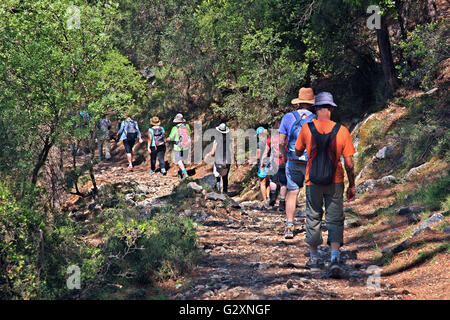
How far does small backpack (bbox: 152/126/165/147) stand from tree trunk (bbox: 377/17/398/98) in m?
7.19

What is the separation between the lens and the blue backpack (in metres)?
7.32

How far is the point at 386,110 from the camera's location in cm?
1475

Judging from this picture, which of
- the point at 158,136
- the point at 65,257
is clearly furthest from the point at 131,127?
the point at 65,257

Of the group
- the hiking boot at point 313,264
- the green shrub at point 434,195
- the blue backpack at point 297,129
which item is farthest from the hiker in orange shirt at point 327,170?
the green shrub at point 434,195

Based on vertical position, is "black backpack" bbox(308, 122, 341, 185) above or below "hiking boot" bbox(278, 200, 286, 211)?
above

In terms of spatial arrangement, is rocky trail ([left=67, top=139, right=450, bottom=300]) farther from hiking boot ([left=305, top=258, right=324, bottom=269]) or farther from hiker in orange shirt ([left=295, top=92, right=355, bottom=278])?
hiker in orange shirt ([left=295, top=92, right=355, bottom=278])

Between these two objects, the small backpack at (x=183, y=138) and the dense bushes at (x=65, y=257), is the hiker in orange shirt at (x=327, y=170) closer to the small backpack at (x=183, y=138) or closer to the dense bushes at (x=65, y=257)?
the dense bushes at (x=65, y=257)

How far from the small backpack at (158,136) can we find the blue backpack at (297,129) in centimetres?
854

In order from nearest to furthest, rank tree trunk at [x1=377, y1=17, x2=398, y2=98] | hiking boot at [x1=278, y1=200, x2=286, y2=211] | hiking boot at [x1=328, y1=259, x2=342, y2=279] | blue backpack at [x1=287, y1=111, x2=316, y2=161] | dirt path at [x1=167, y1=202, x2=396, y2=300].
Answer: dirt path at [x1=167, y1=202, x2=396, y2=300]
hiking boot at [x1=328, y1=259, x2=342, y2=279]
blue backpack at [x1=287, y1=111, x2=316, y2=161]
hiking boot at [x1=278, y1=200, x2=286, y2=211]
tree trunk at [x1=377, y1=17, x2=398, y2=98]

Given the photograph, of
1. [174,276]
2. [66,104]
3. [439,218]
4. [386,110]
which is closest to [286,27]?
[386,110]

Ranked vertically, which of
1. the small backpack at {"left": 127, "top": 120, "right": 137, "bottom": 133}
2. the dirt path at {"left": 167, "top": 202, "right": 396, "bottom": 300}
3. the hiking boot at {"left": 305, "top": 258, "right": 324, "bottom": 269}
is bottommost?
the dirt path at {"left": 167, "top": 202, "right": 396, "bottom": 300}

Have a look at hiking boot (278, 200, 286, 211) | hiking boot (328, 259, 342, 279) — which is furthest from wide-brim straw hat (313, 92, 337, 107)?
hiking boot (278, 200, 286, 211)

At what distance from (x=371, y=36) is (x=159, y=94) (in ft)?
42.8

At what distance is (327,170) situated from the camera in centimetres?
582
